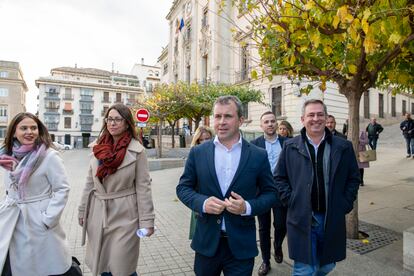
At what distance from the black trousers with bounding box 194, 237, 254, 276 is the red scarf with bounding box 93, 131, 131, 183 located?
1140 millimetres

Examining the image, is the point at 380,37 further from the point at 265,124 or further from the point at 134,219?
the point at 134,219

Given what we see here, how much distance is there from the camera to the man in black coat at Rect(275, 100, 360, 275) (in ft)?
8.71

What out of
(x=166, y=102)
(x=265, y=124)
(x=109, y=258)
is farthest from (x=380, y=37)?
(x=166, y=102)

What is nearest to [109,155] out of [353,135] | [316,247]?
[316,247]

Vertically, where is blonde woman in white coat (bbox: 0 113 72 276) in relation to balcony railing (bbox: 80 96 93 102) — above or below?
below

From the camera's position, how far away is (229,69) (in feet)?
89.2

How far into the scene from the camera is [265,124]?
13.3 feet

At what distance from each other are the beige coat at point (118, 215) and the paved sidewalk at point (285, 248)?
107 centimetres

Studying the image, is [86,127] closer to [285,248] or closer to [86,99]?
[86,99]

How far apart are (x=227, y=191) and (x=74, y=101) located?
70586mm

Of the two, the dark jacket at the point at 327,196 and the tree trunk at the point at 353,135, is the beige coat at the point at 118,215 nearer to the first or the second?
the dark jacket at the point at 327,196

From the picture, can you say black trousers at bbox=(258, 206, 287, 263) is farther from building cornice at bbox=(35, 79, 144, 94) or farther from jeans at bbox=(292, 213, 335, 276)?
building cornice at bbox=(35, 79, 144, 94)

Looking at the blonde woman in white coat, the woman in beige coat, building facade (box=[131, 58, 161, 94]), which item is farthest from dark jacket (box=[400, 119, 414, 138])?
building facade (box=[131, 58, 161, 94])

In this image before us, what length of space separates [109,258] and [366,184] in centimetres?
805
